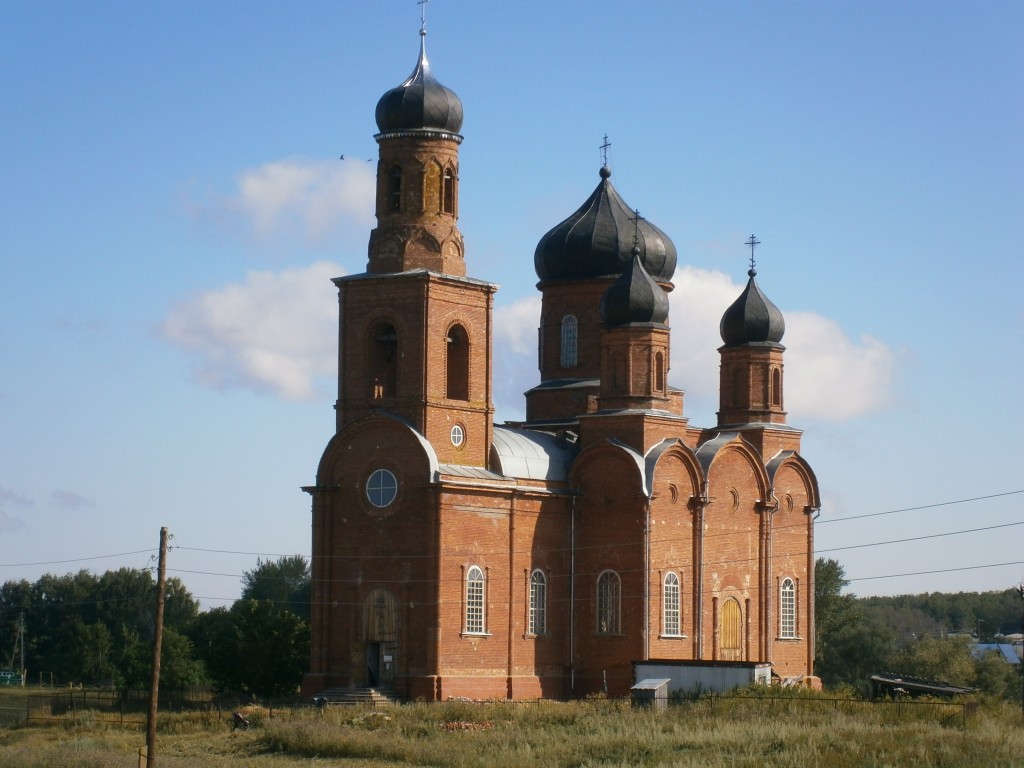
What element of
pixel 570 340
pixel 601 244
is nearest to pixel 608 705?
pixel 570 340

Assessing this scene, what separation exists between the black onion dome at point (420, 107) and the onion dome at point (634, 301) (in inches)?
232

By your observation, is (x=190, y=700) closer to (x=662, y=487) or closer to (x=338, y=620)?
(x=338, y=620)

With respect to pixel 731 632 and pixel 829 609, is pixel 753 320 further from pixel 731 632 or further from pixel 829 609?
pixel 829 609

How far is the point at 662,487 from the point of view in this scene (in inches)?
1821

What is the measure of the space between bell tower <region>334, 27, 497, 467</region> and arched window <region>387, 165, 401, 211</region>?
2 centimetres

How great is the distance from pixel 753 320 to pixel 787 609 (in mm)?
7785

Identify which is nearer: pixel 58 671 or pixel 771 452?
pixel 771 452

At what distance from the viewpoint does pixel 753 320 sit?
5144 cm

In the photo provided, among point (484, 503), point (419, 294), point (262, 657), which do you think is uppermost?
point (419, 294)

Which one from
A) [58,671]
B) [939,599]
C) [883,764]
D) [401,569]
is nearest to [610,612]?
[401,569]

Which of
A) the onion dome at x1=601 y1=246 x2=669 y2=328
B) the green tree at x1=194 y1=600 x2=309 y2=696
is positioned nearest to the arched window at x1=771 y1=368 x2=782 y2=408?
the onion dome at x1=601 y1=246 x2=669 y2=328

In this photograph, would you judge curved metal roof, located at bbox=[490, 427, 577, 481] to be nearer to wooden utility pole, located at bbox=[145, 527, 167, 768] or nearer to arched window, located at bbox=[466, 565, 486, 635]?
arched window, located at bbox=[466, 565, 486, 635]

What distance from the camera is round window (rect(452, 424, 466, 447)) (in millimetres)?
44594

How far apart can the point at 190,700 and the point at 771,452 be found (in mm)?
16594
